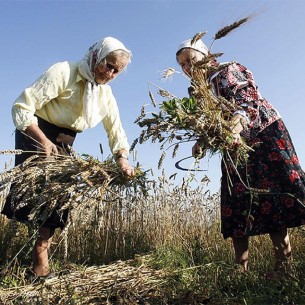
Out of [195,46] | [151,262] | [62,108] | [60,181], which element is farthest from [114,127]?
[151,262]

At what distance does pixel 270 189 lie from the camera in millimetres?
2533

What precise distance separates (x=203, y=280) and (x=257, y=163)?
32.7 inches

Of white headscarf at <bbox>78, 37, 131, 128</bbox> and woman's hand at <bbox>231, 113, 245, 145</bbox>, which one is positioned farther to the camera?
white headscarf at <bbox>78, 37, 131, 128</bbox>

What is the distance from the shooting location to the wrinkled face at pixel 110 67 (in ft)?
8.70

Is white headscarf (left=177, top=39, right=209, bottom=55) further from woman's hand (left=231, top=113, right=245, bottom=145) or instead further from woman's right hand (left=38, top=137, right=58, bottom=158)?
woman's right hand (left=38, top=137, right=58, bottom=158)

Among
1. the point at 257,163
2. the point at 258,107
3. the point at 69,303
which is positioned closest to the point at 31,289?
the point at 69,303

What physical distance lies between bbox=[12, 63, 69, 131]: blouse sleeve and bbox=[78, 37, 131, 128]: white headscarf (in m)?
0.14

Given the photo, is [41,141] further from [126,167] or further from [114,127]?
[114,127]

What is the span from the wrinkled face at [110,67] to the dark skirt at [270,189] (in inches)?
37.1

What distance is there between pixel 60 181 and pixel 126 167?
1.38 feet

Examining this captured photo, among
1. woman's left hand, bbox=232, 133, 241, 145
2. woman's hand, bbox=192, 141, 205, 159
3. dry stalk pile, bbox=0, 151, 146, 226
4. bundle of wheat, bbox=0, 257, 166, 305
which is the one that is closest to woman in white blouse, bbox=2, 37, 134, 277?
dry stalk pile, bbox=0, 151, 146, 226

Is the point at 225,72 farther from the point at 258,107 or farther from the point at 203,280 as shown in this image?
the point at 203,280

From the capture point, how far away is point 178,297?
2.14 m

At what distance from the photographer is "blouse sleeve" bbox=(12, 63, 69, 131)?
101 inches
